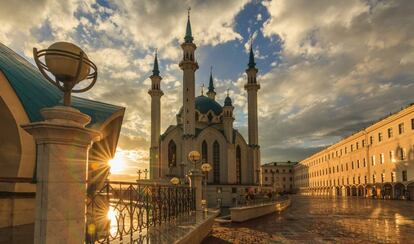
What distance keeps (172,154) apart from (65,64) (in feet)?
164

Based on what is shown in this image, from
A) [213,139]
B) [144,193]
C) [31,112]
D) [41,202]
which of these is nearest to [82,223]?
[41,202]

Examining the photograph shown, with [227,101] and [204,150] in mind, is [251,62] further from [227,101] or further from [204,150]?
[204,150]

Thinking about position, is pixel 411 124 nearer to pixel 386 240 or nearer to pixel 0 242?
pixel 386 240

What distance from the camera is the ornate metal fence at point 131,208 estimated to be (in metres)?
6.39

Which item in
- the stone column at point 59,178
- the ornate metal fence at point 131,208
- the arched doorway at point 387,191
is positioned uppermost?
the stone column at point 59,178

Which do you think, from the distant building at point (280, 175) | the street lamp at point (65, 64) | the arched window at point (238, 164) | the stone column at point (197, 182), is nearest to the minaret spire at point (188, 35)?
the arched window at point (238, 164)

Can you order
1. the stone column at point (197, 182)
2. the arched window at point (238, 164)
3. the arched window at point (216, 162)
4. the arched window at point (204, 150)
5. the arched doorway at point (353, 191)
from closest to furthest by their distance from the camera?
the stone column at point (197, 182) < the arched window at point (204, 150) < the arched window at point (216, 162) < the arched window at point (238, 164) < the arched doorway at point (353, 191)

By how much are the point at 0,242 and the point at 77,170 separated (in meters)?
5.39

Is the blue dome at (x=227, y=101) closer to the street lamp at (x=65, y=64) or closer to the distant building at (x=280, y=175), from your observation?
the street lamp at (x=65, y=64)

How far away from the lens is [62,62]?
4.47 m

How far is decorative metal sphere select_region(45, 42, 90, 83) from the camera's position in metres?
4.45

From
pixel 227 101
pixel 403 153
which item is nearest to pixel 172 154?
pixel 227 101

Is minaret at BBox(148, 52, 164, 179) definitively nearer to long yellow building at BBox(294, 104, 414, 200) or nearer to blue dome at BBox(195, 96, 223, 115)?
blue dome at BBox(195, 96, 223, 115)

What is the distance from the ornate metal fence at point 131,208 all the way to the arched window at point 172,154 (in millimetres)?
39949
